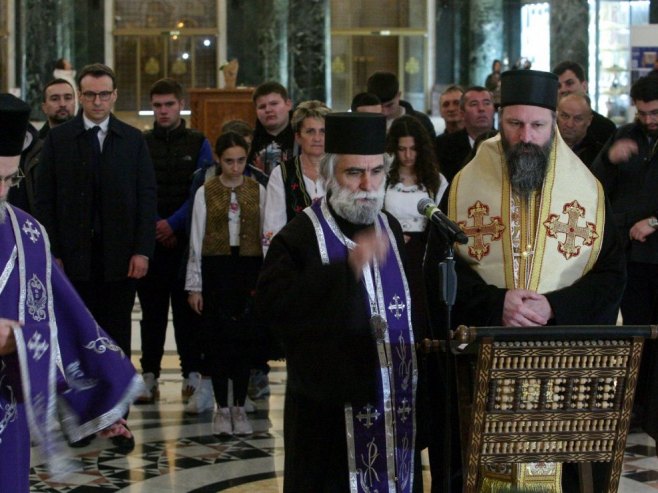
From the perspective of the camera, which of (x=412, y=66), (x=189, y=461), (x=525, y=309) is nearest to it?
(x=525, y=309)

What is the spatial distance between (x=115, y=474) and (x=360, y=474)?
237 centimetres

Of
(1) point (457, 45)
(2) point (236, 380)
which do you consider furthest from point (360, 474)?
(1) point (457, 45)

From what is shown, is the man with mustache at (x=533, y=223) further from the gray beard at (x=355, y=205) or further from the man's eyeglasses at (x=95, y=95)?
the man's eyeglasses at (x=95, y=95)

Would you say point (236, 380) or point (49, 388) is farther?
point (236, 380)

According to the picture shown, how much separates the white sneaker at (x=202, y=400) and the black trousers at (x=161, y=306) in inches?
13.3

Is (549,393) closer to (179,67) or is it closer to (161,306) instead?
(161,306)

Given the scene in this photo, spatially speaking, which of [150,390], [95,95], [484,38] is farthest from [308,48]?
[95,95]

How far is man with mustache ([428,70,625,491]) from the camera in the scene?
4316 millimetres

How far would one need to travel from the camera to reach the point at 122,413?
331 centimetres

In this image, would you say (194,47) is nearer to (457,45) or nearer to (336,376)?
(457,45)

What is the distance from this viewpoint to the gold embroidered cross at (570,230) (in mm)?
4453

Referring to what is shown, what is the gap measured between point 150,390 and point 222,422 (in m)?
1.13

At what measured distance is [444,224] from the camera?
3.62 meters

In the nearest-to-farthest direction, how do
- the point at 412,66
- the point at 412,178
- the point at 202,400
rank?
1. the point at 412,178
2. the point at 202,400
3. the point at 412,66
